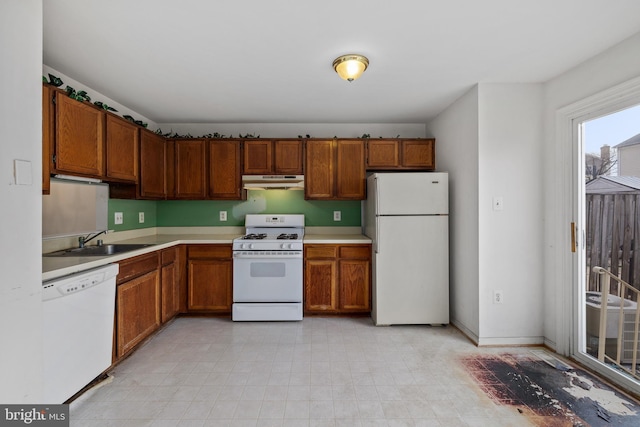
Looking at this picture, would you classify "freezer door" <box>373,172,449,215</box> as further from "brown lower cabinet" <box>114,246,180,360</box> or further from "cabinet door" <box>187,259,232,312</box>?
"brown lower cabinet" <box>114,246,180,360</box>

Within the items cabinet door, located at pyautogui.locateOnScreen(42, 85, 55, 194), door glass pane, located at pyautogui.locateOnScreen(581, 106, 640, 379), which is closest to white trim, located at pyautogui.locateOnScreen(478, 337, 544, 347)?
door glass pane, located at pyautogui.locateOnScreen(581, 106, 640, 379)

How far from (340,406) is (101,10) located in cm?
276

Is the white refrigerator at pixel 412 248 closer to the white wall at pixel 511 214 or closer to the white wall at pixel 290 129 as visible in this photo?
the white wall at pixel 511 214

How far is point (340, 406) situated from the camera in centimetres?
186

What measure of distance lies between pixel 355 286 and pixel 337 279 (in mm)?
222

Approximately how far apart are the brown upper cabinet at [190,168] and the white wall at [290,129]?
1.27ft

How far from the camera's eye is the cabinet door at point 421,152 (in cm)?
364

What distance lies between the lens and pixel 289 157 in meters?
3.63

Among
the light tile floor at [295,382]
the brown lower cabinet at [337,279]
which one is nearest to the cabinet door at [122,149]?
the light tile floor at [295,382]

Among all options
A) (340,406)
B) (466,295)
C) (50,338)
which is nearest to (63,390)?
(50,338)

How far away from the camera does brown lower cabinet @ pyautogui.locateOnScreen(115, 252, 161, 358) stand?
2.30m

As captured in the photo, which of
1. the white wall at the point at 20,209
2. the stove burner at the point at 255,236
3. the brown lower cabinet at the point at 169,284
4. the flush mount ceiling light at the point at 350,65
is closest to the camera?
A: the white wall at the point at 20,209

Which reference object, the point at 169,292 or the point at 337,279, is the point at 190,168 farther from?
the point at 337,279

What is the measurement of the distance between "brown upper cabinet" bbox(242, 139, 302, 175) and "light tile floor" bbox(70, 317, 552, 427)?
186 centimetres
